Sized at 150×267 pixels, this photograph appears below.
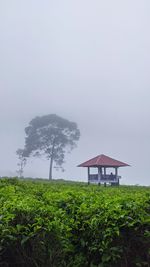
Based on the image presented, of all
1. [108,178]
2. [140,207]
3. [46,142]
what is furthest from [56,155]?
[140,207]

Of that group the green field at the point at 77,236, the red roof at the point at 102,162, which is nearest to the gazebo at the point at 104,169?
the red roof at the point at 102,162

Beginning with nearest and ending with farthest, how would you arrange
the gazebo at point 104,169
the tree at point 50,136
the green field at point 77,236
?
the green field at point 77,236, the gazebo at point 104,169, the tree at point 50,136

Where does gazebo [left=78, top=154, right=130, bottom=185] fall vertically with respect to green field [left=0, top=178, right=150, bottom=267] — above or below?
above

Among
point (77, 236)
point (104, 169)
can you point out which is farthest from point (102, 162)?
point (77, 236)

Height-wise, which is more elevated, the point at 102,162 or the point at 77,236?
the point at 102,162

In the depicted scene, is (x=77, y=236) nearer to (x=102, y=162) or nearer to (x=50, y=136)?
(x=102, y=162)

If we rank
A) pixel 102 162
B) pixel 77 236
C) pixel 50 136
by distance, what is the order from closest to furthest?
pixel 77 236 < pixel 102 162 < pixel 50 136

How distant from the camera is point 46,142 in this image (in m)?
58.6

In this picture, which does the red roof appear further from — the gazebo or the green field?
the green field

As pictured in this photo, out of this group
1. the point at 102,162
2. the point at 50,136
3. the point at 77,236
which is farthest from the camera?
the point at 50,136

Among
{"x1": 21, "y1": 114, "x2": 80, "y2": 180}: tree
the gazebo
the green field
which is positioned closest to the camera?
the green field

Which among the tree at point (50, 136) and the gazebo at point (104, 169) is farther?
the tree at point (50, 136)

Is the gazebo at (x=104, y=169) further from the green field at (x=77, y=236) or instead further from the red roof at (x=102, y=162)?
the green field at (x=77, y=236)

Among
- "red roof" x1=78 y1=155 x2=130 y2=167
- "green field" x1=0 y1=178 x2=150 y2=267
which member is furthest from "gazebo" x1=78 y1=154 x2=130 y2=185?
"green field" x1=0 y1=178 x2=150 y2=267
